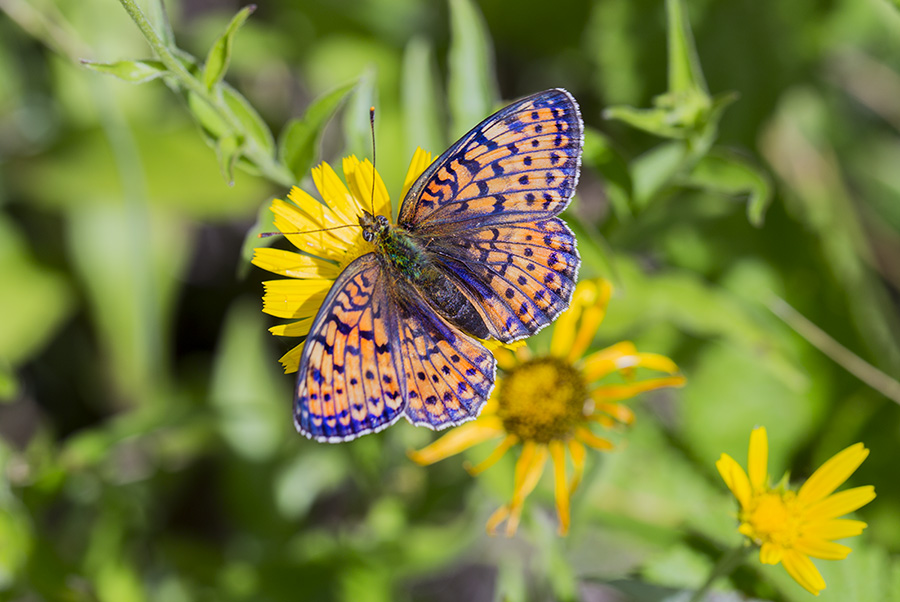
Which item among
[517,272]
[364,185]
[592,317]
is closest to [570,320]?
[592,317]

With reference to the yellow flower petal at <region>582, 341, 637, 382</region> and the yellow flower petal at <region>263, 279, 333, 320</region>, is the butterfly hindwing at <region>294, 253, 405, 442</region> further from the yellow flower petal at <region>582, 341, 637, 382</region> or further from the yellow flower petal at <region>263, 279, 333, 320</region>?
the yellow flower petal at <region>582, 341, 637, 382</region>

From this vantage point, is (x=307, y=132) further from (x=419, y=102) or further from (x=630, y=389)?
(x=630, y=389)

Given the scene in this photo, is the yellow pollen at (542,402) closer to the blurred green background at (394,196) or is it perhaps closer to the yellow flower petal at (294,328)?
the blurred green background at (394,196)

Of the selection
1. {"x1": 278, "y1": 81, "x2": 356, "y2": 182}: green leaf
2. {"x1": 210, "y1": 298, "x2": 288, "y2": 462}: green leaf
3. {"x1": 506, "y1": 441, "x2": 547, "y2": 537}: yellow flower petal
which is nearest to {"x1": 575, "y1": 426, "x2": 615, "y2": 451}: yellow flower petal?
{"x1": 506, "y1": 441, "x2": 547, "y2": 537}: yellow flower petal

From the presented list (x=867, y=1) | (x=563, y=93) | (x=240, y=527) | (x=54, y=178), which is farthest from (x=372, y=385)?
(x=867, y=1)

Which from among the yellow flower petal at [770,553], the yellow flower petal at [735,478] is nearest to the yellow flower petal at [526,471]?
the yellow flower petal at [735,478]

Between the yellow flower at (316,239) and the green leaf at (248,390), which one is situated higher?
the yellow flower at (316,239)

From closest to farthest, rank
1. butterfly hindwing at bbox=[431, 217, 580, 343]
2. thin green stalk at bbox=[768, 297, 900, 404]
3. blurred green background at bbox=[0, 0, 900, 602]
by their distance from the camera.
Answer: butterfly hindwing at bbox=[431, 217, 580, 343] → blurred green background at bbox=[0, 0, 900, 602] → thin green stalk at bbox=[768, 297, 900, 404]
